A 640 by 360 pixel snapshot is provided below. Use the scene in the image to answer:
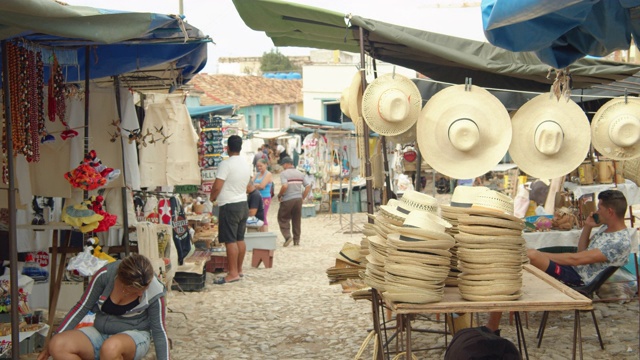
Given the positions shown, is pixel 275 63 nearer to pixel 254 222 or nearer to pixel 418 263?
pixel 254 222

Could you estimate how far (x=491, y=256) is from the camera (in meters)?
5.38

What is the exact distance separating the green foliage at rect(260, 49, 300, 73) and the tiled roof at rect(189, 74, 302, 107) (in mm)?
21698

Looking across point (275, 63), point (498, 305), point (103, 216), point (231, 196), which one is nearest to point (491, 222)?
point (498, 305)

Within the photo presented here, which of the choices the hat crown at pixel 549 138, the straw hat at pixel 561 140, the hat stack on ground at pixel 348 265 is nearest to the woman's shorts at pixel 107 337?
the hat stack on ground at pixel 348 265

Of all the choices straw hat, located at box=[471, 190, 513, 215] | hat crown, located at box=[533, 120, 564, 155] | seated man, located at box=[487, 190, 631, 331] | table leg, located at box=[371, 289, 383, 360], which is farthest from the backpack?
seated man, located at box=[487, 190, 631, 331]

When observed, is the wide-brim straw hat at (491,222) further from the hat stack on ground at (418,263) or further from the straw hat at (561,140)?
the straw hat at (561,140)

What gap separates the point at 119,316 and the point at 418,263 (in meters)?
2.21

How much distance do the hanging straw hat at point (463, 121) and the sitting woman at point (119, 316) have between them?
8.30ft

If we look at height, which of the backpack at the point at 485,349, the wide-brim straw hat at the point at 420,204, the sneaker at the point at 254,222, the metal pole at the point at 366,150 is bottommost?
the sneaker at the point at 254,222

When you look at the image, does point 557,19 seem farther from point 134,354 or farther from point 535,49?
point 134,354

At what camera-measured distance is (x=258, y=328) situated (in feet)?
29.3

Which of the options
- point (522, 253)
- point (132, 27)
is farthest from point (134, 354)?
point (522, 253)

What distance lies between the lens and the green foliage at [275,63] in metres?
77.8

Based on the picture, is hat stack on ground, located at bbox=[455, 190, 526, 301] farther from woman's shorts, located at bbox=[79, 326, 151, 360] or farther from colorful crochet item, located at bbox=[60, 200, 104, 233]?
colorful crochet item, located at bbox=[60, 200, 104, 233]
